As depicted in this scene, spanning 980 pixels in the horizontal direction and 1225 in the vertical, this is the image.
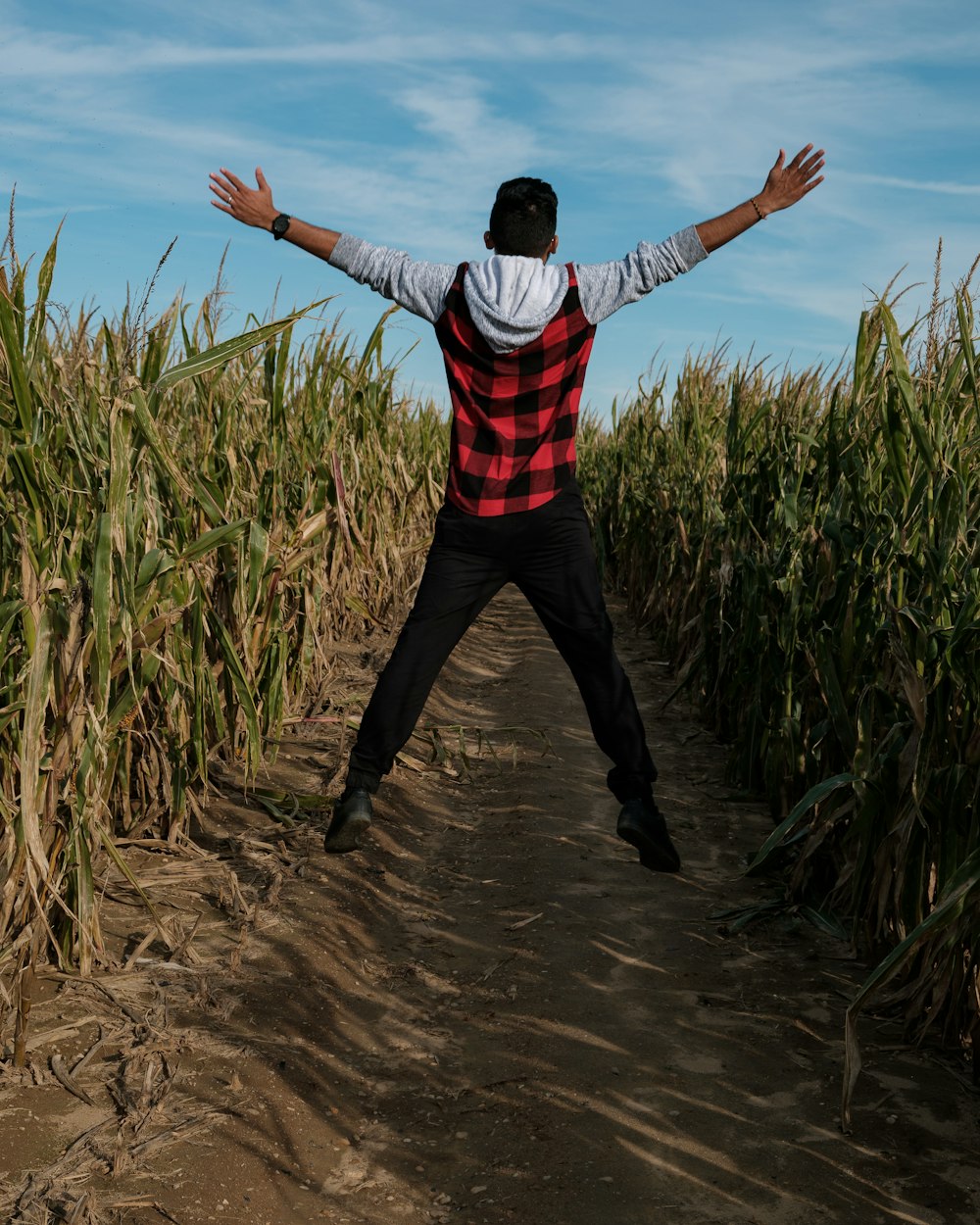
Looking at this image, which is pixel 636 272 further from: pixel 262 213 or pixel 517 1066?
pixel 517 1066

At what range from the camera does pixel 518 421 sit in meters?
3.57

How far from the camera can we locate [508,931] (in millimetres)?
3645

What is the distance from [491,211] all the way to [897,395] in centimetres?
129

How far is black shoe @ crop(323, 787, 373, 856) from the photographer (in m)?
3.81

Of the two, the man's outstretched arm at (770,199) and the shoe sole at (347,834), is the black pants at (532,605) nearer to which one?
the shoe sole at (347,834)

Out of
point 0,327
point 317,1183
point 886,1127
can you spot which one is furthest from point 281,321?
point 886,1127

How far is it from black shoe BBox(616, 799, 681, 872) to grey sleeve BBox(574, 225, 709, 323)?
58.0 inches

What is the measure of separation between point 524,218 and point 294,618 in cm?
198

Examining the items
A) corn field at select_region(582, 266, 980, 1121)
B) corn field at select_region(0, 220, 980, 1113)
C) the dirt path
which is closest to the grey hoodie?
corn field at select_region(0, 220, 980, 1113)

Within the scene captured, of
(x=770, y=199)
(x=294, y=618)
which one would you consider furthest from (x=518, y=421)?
(x=294, y=618)

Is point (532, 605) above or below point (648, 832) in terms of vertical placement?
above

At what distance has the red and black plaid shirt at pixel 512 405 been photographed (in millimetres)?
3520

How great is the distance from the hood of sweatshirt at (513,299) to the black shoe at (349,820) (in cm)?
143

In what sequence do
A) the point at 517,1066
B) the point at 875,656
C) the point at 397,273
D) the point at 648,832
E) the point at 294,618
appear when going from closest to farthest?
1. the point at 517,1066
2. the point at 875,656
3. the point at 397,273
4. the point at 648,832
5. the point at 294,618
